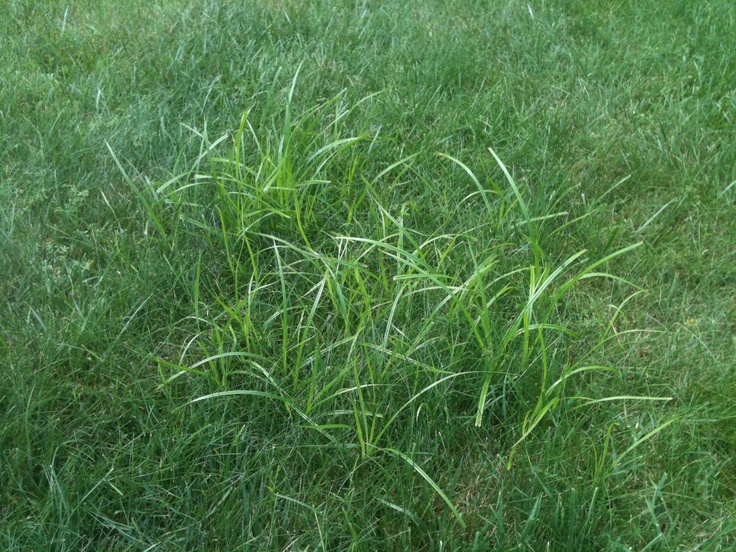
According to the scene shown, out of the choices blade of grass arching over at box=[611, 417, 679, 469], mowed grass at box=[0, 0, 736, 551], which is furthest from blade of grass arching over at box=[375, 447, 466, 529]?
blade of grass arching over at box=[611, 417, 679, 469]

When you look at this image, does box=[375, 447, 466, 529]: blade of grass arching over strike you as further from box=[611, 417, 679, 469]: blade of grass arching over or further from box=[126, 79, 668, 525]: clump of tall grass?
box=[611, 417, 679, 469]: blade of grass arching over

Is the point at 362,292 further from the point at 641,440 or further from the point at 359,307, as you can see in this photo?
the point at 641,440

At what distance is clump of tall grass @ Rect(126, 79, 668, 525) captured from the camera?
1.95m

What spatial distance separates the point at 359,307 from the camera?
7.23ft

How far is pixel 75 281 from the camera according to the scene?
227 cm

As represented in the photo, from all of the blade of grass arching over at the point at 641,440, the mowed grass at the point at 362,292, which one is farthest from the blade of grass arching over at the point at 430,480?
the blade of grass arching over at the point at 641,440

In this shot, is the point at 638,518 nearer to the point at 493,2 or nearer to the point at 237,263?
the point at 237,263

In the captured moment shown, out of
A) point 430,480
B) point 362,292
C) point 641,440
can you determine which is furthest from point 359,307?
point 641,440

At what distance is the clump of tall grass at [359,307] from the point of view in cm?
195

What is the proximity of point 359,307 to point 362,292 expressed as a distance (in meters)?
0.12

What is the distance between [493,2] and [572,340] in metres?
2.22

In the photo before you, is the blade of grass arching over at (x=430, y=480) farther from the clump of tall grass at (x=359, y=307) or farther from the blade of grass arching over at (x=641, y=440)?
the blade of grass arching over at (x=641, y=440)

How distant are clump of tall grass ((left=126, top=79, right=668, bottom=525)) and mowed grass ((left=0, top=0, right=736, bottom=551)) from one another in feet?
0.04

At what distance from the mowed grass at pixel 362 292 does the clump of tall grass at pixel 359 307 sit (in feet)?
0.04
